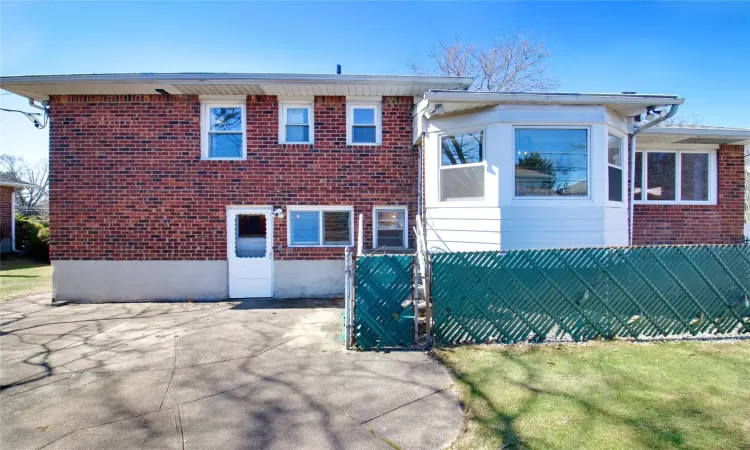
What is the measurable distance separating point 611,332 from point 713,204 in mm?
5652

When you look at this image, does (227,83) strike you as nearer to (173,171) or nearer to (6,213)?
(173,171)

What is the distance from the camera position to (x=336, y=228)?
8.90 metres

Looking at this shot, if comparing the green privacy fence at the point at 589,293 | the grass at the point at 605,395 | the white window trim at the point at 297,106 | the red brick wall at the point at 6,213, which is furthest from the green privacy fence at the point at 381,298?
the red brick wall at the point at 6,213

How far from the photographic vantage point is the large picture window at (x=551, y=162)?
21.4 feet

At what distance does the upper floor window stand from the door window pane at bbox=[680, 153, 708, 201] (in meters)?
7.10

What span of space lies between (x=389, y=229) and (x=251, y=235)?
327cm

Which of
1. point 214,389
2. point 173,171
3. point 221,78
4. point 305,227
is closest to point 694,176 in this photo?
point 305,227

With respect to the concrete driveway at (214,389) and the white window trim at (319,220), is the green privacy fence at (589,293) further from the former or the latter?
the white window trim at (319,220)

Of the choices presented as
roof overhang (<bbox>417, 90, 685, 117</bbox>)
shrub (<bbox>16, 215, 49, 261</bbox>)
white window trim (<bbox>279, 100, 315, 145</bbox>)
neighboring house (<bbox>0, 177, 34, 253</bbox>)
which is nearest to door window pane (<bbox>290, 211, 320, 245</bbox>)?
white window trim (<bbox>279, 100, 315, 145</bbox>)

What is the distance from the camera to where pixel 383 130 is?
8.72 meters

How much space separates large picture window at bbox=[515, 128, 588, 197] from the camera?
21.4 feet

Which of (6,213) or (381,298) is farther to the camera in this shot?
(6,213)

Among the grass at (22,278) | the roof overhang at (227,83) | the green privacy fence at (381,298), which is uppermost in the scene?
the roof overhang at (227,83)

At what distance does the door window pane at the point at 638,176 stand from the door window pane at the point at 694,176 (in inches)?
38.8
